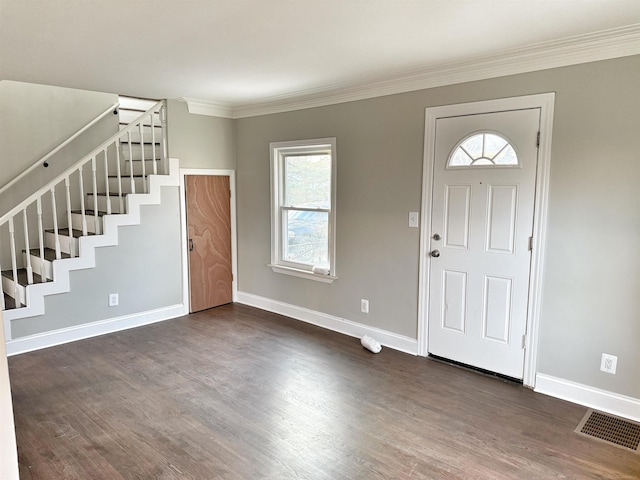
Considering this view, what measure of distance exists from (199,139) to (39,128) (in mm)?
Result: 1629

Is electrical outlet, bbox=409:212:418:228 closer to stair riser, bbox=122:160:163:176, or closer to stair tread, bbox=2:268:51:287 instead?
stair riser, bbox=122:160:163:176

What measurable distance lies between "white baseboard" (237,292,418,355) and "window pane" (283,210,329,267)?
1.82 feet

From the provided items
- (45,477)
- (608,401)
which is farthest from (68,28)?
(608,401)

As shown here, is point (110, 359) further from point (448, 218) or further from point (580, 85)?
point (580, 85)

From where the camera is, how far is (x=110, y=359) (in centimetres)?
375

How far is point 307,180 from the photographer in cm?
469

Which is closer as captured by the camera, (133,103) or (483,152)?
(483,152)

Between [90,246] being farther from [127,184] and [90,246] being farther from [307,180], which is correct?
[307,180]

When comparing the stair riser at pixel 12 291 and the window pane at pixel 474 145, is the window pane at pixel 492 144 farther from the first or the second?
the stair riser at pixel 12 291

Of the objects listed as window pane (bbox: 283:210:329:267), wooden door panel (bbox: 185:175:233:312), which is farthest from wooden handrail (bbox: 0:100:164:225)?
window pane (bbox: 283:210:329:267)

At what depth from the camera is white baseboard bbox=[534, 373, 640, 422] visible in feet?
9.21

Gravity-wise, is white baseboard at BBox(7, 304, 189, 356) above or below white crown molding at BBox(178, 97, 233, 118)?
below

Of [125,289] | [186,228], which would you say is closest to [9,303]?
[125,289]

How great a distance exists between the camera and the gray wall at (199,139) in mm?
4707
